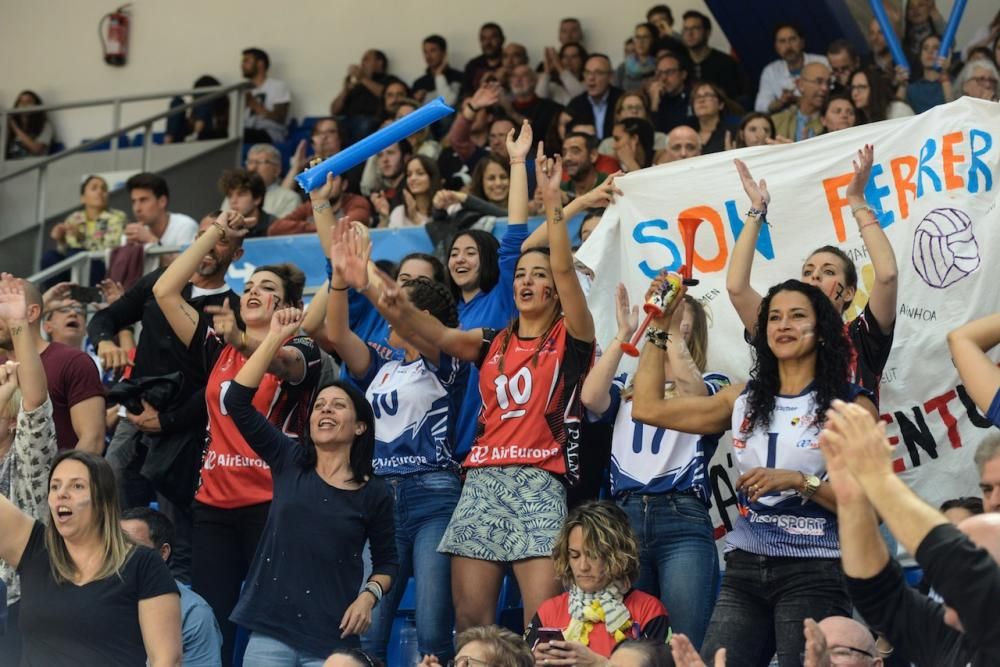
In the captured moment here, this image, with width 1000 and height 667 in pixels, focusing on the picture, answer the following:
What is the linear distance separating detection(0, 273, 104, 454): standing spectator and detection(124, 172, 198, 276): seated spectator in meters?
2.37

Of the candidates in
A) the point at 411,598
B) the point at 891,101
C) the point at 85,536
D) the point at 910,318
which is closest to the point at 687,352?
the point at 910,318

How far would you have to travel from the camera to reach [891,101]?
8.20 meters

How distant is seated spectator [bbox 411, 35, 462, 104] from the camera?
12242 mm

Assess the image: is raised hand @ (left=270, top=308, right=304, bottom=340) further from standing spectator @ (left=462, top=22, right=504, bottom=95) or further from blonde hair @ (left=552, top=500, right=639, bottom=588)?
standing spectator @ (left=462, top=22, right=504, bottom=95)

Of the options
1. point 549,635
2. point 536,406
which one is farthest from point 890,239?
point 549,635

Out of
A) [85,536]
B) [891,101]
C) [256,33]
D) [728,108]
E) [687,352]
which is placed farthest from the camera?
[256,33]

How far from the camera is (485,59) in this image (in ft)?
39.8

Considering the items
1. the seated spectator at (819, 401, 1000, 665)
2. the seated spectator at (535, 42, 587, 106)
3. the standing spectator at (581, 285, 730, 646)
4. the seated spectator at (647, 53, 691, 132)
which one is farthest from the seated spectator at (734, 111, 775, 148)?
the seated spectator at (819, 401, 1000, 665)

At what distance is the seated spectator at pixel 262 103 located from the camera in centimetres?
1291

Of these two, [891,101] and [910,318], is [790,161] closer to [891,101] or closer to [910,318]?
[910,318]

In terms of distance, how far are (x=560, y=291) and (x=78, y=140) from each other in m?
10.4

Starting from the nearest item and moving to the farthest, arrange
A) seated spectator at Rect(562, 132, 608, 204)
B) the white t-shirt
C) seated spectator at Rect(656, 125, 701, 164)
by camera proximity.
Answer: seated spectator at Rect(656, 125, 701, 164) < seated spectator at Rect(562, 132, 608, 204) < the white t-shirt

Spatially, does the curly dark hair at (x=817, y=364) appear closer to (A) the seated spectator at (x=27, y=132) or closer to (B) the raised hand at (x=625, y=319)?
(B) the raised hand at (x=625, y=319)

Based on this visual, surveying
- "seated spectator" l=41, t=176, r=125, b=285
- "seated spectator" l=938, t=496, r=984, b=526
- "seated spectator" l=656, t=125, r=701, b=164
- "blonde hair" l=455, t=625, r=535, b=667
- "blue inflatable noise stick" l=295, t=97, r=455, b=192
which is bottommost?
"blonde hair" l=455, t=625, r=535, b=667
